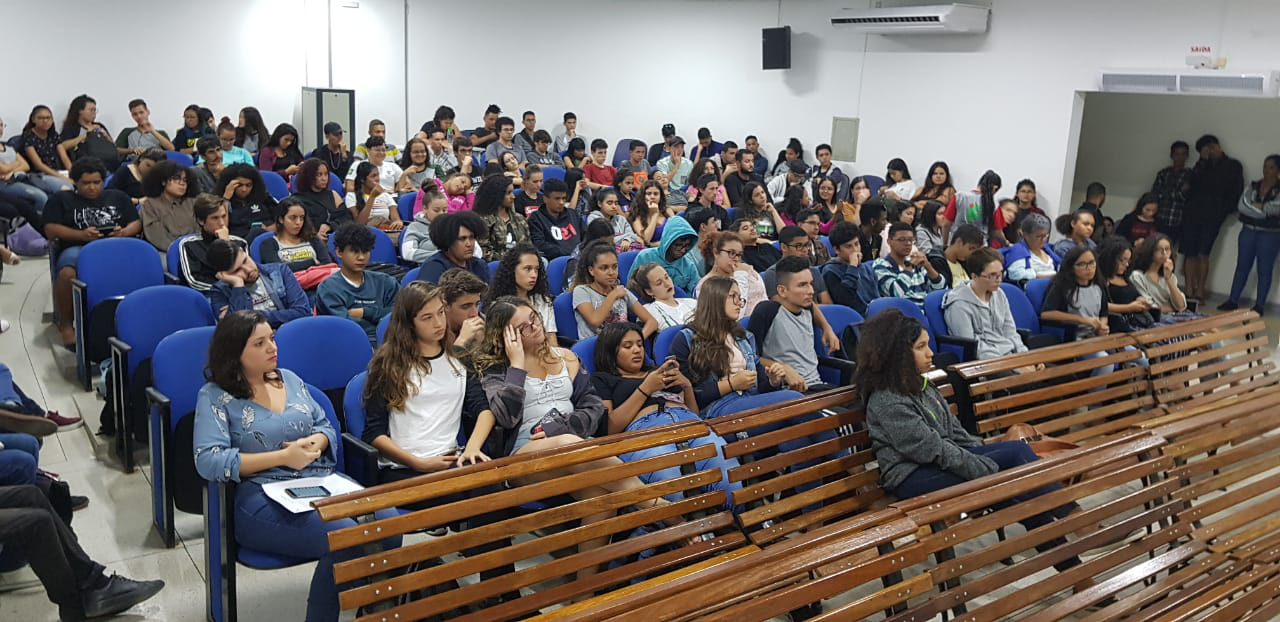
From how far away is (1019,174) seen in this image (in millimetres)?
10297

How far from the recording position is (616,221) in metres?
7.37

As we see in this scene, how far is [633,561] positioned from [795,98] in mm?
10243

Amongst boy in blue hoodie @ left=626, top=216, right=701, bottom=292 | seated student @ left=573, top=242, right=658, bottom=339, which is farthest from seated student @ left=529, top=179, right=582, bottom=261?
seated student @ left=573, top=242, right=658, bottom=339

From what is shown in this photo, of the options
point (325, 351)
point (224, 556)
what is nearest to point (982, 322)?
point (325, 351)

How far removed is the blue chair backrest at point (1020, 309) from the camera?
19.4 feet

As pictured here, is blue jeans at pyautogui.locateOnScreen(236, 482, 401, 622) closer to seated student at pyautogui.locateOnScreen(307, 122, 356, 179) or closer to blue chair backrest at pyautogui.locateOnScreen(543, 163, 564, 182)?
seated student at pyautogui.locateOnScreen(307, 122, 356, 179)

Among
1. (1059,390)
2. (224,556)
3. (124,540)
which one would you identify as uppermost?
(1059,390)

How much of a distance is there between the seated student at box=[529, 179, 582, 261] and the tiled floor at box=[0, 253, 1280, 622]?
272 centimetres

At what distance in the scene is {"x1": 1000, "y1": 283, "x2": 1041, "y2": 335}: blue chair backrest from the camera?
19.4 feet

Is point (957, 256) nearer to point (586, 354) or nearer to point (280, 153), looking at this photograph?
point (586, 354)

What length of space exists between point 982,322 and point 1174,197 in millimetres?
5643

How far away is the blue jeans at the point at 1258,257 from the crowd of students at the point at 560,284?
0.02 meters

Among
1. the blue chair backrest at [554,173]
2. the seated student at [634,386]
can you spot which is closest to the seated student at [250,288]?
the seated student at [634,386]

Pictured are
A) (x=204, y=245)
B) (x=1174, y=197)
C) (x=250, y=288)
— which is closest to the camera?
(x=250, y=288)
